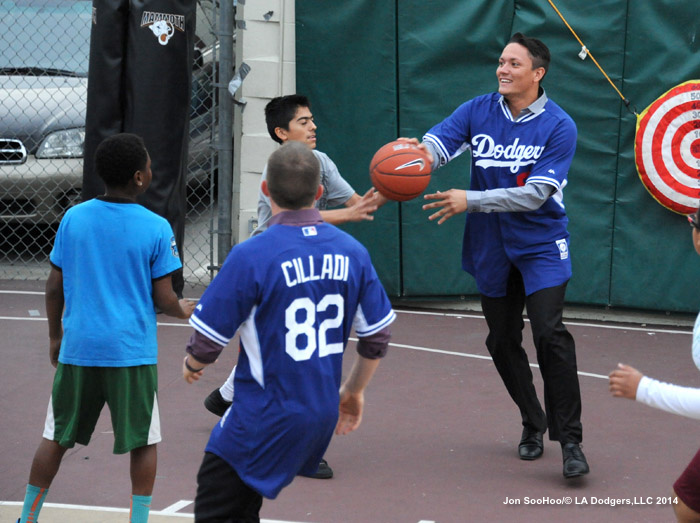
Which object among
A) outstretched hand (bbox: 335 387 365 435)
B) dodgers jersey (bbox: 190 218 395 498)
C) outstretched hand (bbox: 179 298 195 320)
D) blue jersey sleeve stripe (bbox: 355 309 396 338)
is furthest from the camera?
outstretched hand (bbox: 179 298 195 320)

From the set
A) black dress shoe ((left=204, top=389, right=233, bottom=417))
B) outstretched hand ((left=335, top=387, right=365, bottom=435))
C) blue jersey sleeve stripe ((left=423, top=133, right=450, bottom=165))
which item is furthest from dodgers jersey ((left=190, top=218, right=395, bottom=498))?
blue jersey sleeve stripe ((left=423, top=133, right=450, bottom=165))

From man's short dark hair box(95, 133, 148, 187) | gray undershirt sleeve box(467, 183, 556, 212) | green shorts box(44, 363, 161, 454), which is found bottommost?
green shorts box(44, 363, 161, 454)

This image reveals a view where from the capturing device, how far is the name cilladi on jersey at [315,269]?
329 centimetres

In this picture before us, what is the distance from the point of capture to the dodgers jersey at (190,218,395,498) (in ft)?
10.8

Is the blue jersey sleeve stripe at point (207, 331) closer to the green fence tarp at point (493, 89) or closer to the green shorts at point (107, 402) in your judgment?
the green shorts at point (107, 402)

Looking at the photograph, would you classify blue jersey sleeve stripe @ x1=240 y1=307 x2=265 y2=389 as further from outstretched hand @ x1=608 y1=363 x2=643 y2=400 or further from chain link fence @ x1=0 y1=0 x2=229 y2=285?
chain link fence @ x1=0 y1=0 x2=229 y2=285

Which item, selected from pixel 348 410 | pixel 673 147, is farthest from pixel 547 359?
pixel 673 147

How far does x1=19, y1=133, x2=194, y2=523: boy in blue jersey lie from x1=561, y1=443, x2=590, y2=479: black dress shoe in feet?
6.76

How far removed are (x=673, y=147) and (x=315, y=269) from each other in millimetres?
5886

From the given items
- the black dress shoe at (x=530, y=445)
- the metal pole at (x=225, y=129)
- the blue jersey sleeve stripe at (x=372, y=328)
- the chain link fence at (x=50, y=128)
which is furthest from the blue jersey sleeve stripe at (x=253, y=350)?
the chain link fence at (x=50, y=128)

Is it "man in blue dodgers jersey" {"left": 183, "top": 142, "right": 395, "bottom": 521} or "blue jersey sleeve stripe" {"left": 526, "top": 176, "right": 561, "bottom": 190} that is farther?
"blue jersey sleeve stripe" {"left": 526, "top": 176, "right": 561, "bottom": 190}

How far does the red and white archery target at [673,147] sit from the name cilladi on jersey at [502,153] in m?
3.45

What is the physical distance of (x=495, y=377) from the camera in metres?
7.05

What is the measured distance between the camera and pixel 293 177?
134 inches
